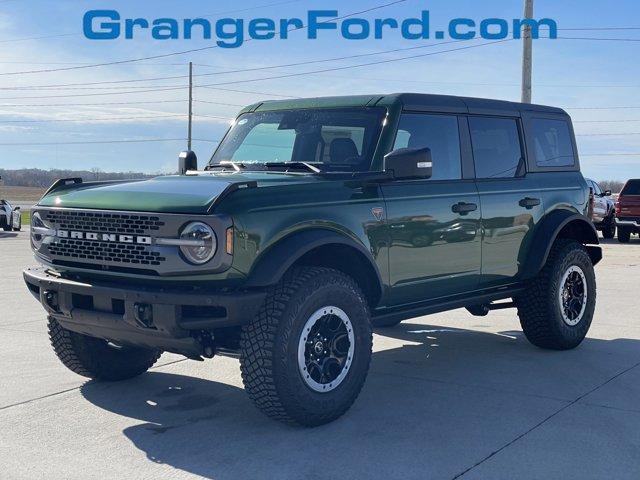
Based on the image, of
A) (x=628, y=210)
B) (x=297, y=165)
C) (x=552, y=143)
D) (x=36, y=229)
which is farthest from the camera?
(x=628, y=210)

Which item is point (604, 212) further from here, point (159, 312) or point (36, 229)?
point (159, 312)

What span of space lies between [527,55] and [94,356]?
737 inches

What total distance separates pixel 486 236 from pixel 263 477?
3.00 metres

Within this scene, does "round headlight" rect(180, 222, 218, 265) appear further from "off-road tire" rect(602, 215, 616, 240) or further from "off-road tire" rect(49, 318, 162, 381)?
"off-road tire" rect(602, 215, 616, 240)

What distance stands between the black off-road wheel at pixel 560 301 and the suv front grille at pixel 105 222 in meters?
3.75

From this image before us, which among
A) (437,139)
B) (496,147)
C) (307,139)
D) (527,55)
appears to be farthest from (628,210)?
(307,139)

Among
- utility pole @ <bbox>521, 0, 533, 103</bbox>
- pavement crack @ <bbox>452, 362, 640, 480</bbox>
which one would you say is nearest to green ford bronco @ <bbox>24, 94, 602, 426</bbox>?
pavement crack @ <bbox>452, 362, 640, 480</bbox>

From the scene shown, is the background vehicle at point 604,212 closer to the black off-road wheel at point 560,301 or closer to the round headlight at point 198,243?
the black off-road wheel at point 560,301

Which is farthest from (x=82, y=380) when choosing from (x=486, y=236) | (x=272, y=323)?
(x=486, y=236)

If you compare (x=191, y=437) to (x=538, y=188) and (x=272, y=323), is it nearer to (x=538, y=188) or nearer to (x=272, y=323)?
(x=272, y=323)

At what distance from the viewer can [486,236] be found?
21.4 feet

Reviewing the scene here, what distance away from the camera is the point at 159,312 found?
4680 mm

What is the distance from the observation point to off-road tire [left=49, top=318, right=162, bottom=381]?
593 cm

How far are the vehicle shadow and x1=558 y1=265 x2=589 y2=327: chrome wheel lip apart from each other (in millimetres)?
272
